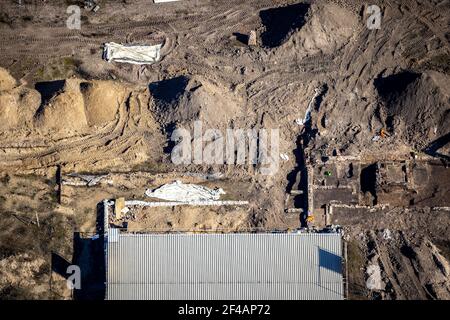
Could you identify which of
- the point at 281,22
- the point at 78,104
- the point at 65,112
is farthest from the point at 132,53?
the point at 281,22

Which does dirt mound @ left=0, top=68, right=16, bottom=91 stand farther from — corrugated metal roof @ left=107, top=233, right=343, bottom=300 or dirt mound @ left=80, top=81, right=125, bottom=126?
corrugated metal roof @ left=107, top=233, right=343, bottom=300

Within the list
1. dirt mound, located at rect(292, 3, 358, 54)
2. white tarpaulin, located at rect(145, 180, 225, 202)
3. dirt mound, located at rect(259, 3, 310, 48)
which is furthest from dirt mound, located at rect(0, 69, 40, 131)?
dirt mound, located at rect(292, 3, 358, 54)

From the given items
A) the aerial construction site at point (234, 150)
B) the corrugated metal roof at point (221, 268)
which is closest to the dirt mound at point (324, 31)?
the aerial construction site at point (234, 150)

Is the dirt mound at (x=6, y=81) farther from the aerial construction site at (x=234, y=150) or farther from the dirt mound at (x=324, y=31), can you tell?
the dirt mound at (x=324, y=31)

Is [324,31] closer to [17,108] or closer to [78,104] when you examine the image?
[78,104]

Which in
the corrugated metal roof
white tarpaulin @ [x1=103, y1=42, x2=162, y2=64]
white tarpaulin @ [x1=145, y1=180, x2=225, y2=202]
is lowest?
the corrugated metal roof

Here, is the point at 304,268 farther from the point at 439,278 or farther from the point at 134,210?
the point at 134,210
